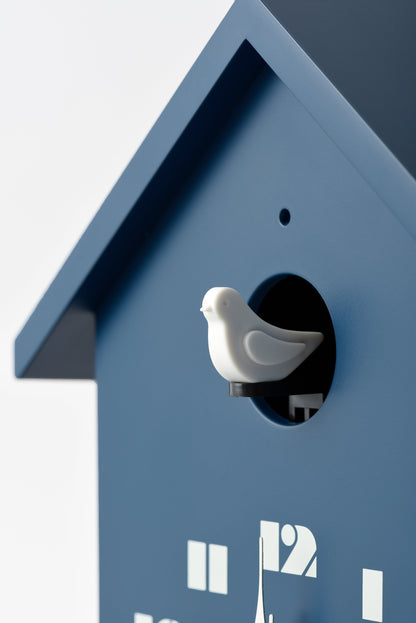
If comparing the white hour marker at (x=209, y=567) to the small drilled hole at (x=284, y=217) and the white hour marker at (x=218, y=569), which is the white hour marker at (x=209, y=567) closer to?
the white hour marker at (x=218, y=569)

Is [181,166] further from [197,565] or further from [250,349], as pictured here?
[197,565]

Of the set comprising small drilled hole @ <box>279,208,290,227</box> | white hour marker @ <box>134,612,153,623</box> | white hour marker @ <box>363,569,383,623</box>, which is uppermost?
small drilled hole @ <box>279,208,290,227</box>

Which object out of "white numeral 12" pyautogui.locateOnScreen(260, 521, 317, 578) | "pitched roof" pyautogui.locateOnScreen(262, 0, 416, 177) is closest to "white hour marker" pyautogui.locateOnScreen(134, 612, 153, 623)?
"white numeral 12" pyautogui.locateOnScreen(260, 521, 317, 578)

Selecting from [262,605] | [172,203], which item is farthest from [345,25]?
[262,605]

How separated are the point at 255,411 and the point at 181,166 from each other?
0.58 ft

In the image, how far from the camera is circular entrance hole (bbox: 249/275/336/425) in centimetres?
71

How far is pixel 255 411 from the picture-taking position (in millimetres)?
703

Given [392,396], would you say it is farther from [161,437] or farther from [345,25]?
[345,25]

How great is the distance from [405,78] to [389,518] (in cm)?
35

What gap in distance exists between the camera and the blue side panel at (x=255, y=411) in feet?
→ 2.04

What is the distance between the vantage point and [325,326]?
0.79 m

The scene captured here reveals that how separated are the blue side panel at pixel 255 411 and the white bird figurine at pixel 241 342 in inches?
1.6

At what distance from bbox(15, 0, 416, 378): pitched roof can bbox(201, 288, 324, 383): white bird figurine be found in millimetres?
116

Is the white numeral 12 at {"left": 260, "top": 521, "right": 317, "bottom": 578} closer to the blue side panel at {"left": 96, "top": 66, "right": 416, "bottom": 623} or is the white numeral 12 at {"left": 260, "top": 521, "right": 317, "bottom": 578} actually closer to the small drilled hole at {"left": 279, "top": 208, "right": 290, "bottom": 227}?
the blue side panel at {"left": 96, "top": 66, "right": 416, "bottom": 623}
